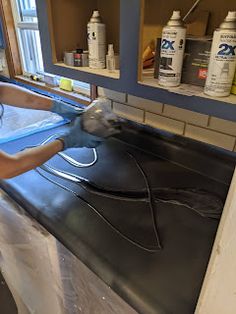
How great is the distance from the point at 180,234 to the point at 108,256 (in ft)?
0.75

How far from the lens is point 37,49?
2.07 m

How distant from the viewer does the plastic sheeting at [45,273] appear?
76 cm

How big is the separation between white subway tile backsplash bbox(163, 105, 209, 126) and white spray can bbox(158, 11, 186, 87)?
13.8 inches

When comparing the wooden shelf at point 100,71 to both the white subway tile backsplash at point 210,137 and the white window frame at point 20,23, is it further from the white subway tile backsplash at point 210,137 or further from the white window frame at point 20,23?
the white window frame at point 20,23

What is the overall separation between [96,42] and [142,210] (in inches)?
22.6

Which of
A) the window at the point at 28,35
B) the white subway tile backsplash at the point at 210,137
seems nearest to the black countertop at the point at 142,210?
the white subway tile backsplash at the point at 210,137

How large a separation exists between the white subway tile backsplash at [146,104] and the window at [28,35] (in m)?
1.01

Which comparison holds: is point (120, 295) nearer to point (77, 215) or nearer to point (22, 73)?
point (77, 215)

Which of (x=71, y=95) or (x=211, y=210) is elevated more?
(x=71, y=95)

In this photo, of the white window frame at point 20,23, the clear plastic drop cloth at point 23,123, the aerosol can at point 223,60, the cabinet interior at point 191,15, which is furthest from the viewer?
the white window frame at point 20,23

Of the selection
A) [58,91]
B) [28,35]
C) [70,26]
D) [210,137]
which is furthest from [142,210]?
[28,35]

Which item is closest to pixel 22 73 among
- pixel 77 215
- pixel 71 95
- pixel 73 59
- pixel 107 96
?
pixel 71 95

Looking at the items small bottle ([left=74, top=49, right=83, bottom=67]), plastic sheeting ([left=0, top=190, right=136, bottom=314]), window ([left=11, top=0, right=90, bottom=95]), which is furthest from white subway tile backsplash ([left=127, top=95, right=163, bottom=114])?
window ([left=11, top=0, right=90, bottom=95])

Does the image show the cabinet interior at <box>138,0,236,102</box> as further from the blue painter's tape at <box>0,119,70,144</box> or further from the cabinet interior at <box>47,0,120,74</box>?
the blue painter's tape at <box>0,119,70,144</box>
